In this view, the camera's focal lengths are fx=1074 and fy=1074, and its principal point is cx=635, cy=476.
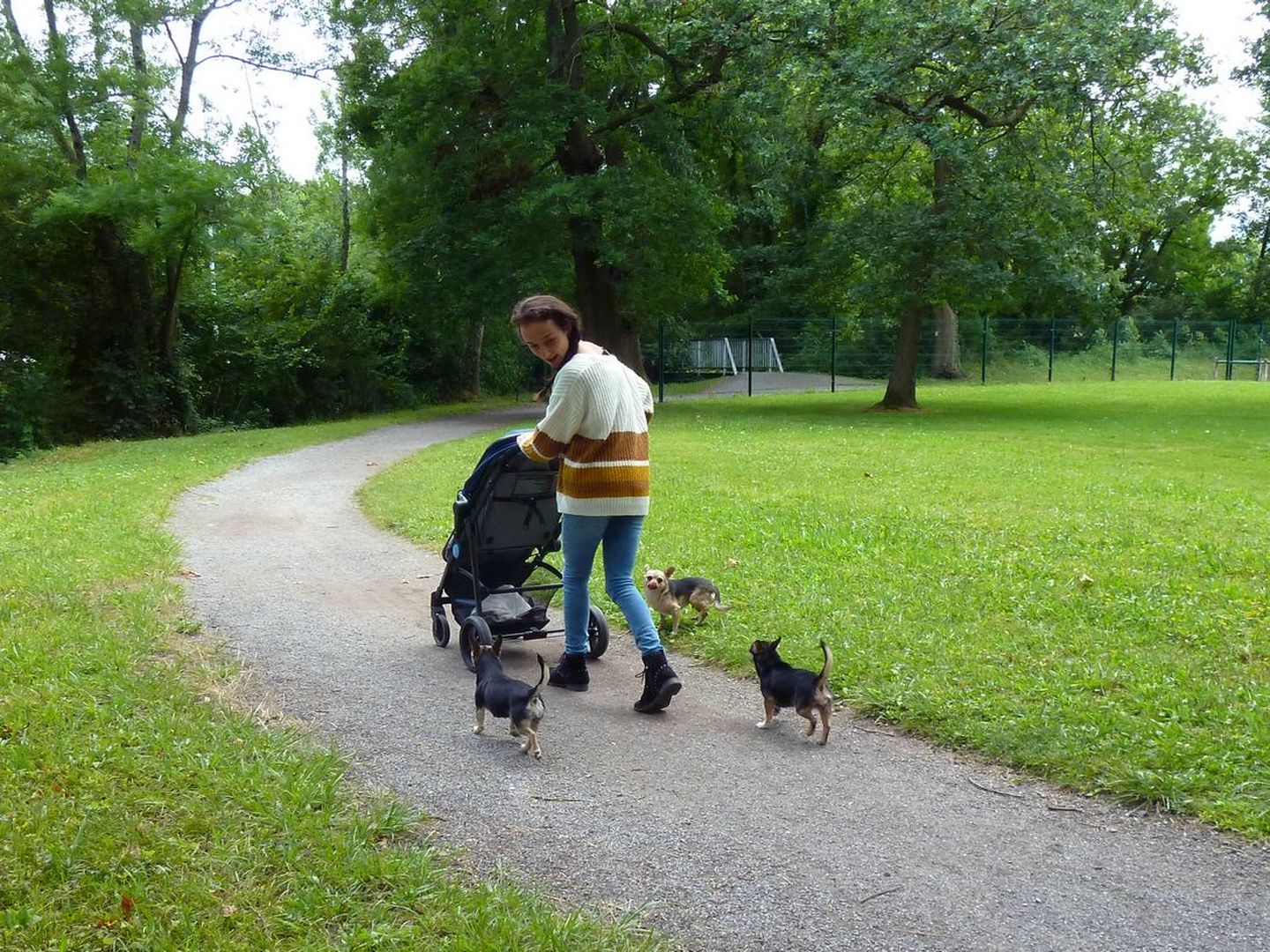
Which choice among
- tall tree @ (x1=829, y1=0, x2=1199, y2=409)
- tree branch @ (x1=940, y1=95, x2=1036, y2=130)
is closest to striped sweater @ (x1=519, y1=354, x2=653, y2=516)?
tall tree @ (x1=829, y1=0, x2=1199, y2=409)

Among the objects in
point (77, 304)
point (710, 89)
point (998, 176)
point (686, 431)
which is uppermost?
point (710, 89)

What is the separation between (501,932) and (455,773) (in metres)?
1.32

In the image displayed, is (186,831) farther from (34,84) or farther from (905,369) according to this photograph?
(905,369)

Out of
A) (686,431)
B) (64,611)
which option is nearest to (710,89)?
(686,431)

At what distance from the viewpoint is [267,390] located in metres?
26.6

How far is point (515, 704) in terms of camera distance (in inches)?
175

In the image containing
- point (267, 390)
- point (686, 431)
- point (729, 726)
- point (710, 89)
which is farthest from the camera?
point (267, 390)

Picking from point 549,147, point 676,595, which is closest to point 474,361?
point 549,147

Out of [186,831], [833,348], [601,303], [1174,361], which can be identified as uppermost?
[601,303]

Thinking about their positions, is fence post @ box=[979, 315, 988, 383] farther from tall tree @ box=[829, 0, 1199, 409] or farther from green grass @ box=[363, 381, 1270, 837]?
green grass @ box=[363, 381, 1270, 837]

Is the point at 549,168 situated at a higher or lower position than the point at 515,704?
higher

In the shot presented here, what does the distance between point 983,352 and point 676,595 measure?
1372 inches

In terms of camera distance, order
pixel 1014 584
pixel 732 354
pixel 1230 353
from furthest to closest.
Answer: pixel 1230 353 → pixel 732 354 → pixel 1014 584

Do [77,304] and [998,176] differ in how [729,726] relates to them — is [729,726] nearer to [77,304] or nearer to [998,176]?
[998,176]
